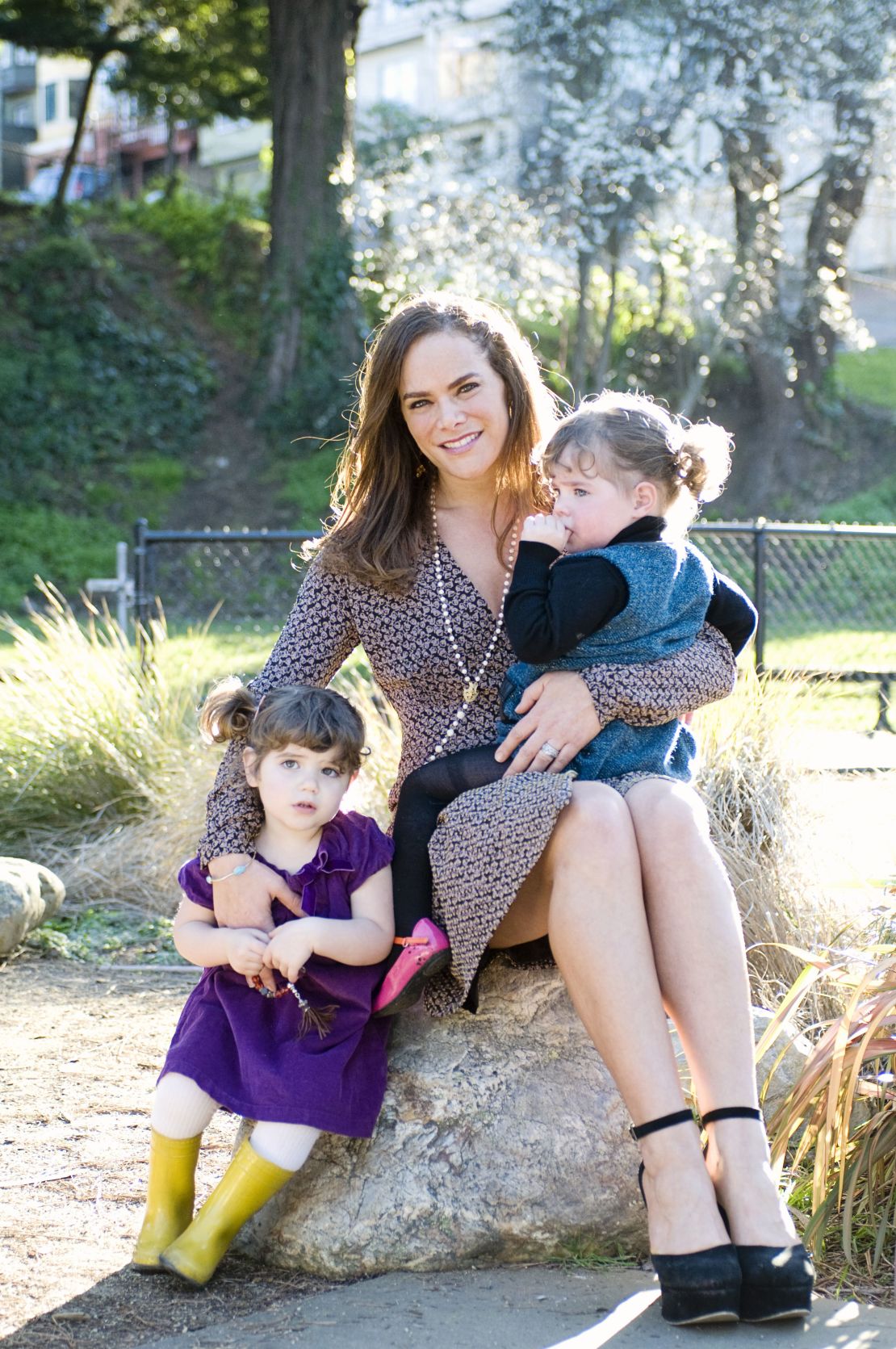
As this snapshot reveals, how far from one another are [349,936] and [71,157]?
1799 centimetres

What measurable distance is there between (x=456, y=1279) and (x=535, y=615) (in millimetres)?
1090

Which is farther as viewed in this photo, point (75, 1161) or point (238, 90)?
point (238, 90)

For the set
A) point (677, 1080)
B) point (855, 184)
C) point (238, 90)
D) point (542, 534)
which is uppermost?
point (238, 90)

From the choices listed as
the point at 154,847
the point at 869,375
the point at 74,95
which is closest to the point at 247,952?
the point at 154,847

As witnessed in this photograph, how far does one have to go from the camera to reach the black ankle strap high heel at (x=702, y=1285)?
1.96 meters

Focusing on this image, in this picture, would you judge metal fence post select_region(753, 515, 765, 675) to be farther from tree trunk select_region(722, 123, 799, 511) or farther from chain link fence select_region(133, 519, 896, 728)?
tree trunk select_region(722, 123, 799, 511)

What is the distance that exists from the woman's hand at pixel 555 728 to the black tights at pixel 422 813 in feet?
0.22

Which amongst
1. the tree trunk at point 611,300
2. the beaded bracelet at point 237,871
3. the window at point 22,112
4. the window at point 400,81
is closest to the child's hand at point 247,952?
the beaded bracelet at point 237,871

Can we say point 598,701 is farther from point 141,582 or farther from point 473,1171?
point 141,582

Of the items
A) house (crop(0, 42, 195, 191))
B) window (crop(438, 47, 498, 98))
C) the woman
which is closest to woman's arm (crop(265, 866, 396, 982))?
the woman

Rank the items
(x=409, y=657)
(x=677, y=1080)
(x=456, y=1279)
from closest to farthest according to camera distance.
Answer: (x=677, y=1080) → (x=456, y=1279) → (x=409, y=657)

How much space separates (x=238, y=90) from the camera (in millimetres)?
19734

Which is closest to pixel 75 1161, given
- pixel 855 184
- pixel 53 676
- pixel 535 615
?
pixel 535 615

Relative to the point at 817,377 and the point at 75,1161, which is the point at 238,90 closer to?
the point at 817,377
